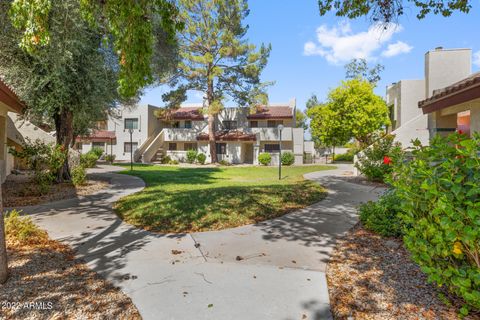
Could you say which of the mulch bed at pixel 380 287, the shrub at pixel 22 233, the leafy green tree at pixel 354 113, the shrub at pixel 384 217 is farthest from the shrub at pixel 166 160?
the mulch bed at pixel 380 287

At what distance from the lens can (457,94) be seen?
5.52 metres

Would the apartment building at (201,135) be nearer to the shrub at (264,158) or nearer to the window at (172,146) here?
the window at (172,146)

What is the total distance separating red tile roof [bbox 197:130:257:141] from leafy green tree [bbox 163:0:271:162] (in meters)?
3.73

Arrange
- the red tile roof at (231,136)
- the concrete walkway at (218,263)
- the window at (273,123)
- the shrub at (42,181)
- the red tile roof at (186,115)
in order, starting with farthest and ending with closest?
the red tile roof at (186,115) → the window at (273,123) → the red tile roof at (231,136) → the shrub at (42,181) → the concrete walkway at (218,263)

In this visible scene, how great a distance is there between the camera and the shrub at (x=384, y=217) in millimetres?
4918

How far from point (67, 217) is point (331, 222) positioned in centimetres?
614

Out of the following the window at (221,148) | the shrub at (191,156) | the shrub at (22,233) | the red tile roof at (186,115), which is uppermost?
the red tile roof at (186,115)

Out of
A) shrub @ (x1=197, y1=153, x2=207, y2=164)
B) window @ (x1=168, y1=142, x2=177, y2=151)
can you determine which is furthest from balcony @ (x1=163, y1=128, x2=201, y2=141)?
shrub @ (x1=197, y1=153, x2=207, y2=164)

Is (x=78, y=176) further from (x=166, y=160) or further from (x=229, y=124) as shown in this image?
(x=229, y=124)

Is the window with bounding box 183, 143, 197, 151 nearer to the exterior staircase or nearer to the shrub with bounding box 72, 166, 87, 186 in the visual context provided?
the exterior staircase

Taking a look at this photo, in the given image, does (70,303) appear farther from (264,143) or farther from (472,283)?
(264,143)

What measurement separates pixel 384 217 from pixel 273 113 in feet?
86.4

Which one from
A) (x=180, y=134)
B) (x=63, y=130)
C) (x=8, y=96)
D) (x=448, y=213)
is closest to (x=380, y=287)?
(x=448, y=213)

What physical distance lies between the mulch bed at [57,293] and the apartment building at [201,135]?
84.0 ft
